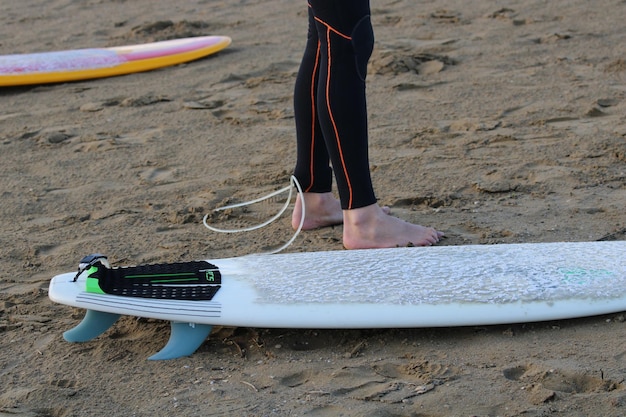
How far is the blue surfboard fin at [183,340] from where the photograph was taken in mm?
2051

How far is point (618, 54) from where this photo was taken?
4688 mm

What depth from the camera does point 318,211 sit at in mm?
2861

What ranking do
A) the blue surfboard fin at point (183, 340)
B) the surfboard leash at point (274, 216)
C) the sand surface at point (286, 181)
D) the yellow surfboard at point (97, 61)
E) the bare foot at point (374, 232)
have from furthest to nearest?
the yellow surfboard at point (97, 61)
the surfboard leash at point (274, 216)
the bare foot at point (374, 232)
the blue surfboard fin at point (183, 340)
the sand surface at point (286, 181)

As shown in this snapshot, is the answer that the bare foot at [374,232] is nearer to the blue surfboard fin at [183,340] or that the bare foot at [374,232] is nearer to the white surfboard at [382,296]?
the white surfboard at [382,296]

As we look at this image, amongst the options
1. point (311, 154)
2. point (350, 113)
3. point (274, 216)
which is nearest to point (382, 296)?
point (350, 113)

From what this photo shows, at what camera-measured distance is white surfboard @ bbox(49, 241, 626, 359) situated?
2.08 m

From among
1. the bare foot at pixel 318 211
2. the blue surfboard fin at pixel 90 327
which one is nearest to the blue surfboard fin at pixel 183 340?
the blue surfboard fin at pixel 90 327

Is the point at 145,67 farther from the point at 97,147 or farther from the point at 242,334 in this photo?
the point at 242,334

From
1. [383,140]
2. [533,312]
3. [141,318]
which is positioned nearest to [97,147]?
[383,140]

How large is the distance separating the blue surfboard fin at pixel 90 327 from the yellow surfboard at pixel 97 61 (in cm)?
312

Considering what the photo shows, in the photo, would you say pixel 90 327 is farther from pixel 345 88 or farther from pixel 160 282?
pixel 345 88

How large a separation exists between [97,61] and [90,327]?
10.7 feet

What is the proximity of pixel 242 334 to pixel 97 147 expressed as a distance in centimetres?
198

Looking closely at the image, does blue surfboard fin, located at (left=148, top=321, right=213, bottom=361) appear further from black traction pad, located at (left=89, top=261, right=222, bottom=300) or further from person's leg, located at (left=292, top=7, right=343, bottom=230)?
person's leg, located at (left=292, top=7, right=343, bottom=230)
